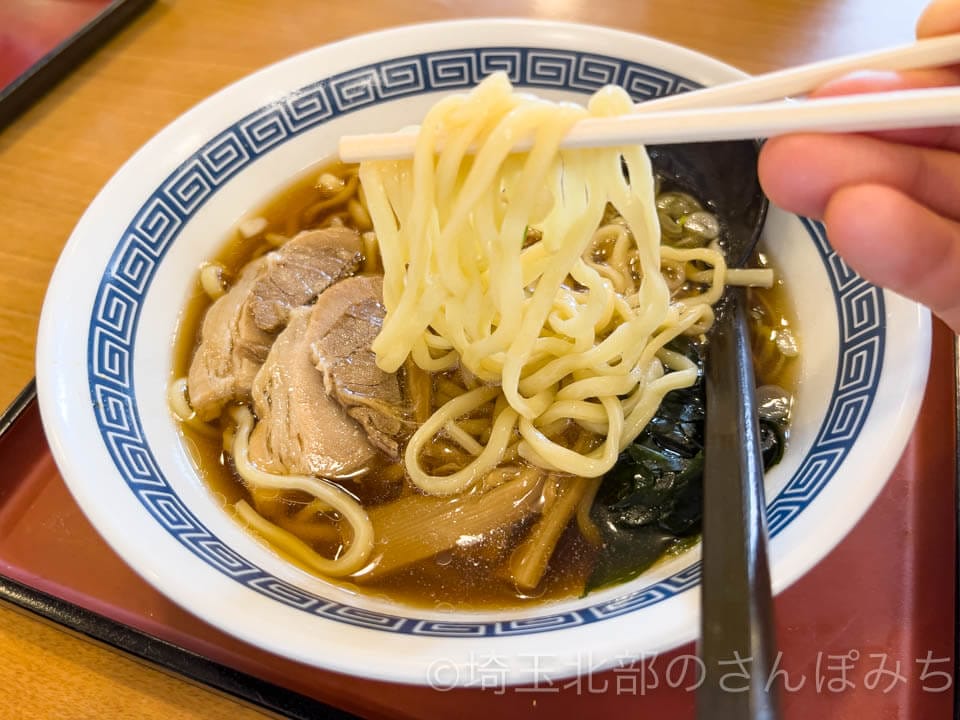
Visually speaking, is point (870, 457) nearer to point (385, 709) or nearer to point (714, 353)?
point (714, 353)

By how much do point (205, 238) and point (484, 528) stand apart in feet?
3.37

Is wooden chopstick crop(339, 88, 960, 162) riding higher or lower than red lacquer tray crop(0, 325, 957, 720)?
higher

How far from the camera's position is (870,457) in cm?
101

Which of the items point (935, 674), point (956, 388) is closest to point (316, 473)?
point (935, 674)

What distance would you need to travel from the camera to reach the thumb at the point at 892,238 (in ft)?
2.72

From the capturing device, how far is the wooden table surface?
1903mm

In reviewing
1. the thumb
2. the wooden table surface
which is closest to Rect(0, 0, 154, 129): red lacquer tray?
the wooden table surface

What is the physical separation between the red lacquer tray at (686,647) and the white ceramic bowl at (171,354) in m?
0.15

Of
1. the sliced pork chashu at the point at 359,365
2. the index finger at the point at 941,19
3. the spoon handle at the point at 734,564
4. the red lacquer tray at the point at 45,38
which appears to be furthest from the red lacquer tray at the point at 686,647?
the red lacquer tray at the point at 45,38

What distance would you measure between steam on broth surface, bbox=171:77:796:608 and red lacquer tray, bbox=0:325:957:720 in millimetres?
176

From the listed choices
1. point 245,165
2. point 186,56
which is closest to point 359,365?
point 245,165

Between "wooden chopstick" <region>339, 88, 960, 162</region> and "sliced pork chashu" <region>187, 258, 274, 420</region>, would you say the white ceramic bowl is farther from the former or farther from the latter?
"wooden chopstick" <region>339, 88, 960, 162</region>

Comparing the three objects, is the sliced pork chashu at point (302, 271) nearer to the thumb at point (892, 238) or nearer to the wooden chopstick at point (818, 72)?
the wooden chopstick at point (818, 72)

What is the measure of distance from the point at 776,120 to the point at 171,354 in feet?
4.42
